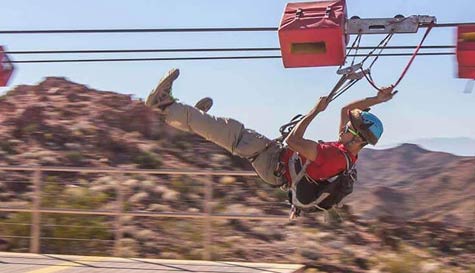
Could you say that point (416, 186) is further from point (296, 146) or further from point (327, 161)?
point (296, 146)

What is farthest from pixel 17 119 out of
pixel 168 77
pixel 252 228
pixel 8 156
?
pixel 168 77

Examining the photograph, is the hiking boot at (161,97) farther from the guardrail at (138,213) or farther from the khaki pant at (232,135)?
the guardrail at (138,213)

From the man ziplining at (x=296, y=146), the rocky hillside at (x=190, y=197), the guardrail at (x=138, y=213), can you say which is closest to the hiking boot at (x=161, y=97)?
the man ziplining at (x=296, y=146)

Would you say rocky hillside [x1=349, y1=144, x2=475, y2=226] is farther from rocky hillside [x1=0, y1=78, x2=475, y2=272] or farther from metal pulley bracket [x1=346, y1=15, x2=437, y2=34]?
metal pulley bracket [x1=346, y1=15, x2=437, y2=34]

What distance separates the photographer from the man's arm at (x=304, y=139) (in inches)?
228

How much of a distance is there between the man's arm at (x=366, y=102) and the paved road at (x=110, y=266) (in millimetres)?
1822

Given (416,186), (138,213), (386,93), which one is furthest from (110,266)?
(416,186)

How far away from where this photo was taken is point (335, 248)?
1162 centimetres

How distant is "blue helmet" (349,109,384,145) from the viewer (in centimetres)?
599

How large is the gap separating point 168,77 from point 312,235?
20.4ft

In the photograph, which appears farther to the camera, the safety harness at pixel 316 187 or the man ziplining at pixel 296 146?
the safety harness at pixel 316 187

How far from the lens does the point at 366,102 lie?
600cm

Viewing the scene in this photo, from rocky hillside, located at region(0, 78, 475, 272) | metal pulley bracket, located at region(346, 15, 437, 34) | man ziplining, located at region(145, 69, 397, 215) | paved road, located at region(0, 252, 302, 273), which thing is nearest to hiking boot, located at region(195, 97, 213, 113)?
man ziplining, located at region(145, 69, 397, 215)

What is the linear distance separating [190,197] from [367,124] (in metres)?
9.16
